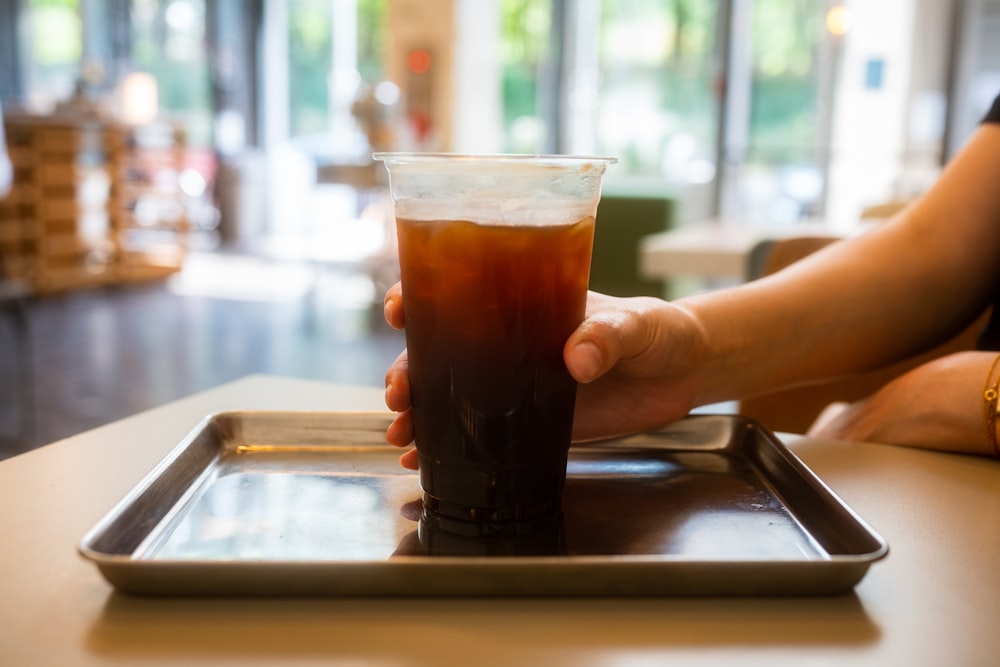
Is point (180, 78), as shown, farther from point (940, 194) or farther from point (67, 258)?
point (940, 194)

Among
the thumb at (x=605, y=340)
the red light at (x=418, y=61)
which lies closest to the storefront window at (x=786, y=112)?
the red light at (x=418, y=61)

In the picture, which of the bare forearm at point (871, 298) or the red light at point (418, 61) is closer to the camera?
the bare forearm at point (871, 298)

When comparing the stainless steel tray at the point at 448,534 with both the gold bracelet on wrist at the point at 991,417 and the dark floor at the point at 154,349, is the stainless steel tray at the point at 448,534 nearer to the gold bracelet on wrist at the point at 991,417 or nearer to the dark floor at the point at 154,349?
the gold bracelet on wrist at the point at 991,417

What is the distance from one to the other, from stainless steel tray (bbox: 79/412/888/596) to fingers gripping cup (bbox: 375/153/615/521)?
34mm

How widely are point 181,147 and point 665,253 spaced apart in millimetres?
5809

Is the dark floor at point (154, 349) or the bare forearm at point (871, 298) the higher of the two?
the bare forearm at point (871, 298)

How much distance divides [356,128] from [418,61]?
1.74 metres

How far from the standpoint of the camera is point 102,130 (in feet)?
18.8

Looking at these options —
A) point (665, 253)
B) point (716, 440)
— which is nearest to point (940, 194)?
point (716, 440)

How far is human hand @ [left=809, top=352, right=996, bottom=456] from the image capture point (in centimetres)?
73

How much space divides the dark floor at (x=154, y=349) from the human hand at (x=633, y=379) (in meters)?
2.56

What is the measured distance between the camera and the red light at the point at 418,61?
8023 millimetres

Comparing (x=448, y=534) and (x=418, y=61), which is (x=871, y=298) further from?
(x=418, y=61)

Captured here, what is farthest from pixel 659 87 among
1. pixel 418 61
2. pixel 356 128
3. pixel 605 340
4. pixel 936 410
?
pixel 605 340
